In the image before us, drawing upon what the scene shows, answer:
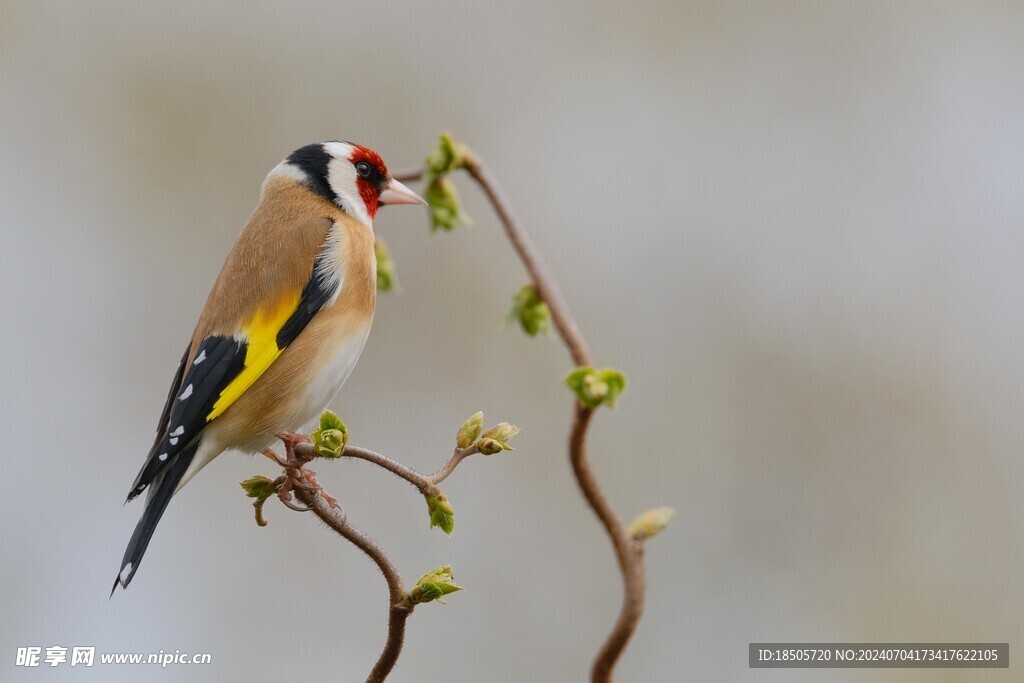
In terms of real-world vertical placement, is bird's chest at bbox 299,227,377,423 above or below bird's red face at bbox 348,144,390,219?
below

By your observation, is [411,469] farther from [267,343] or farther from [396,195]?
[396,195]

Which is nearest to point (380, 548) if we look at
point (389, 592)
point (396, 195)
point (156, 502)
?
point (389, 592)

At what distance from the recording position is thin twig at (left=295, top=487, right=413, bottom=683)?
49.1 inches

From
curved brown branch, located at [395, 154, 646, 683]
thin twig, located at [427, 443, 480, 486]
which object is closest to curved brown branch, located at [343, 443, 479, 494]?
thin twig, located at [427, 443, 480, 486]

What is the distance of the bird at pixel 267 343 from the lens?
2738 millimetres

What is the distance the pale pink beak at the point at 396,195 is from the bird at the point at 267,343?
0.08 metres

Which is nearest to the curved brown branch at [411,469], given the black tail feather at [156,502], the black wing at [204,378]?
the black tail feather at [156,502]

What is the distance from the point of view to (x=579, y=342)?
99 cm

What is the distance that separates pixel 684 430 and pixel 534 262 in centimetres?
447

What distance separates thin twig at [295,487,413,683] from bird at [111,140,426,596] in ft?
4.19

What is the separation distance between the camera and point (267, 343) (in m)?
2.88

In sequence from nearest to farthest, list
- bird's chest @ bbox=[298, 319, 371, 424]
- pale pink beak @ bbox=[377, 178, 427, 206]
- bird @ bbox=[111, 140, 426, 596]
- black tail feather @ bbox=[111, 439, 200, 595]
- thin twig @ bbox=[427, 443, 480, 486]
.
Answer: thin twig @ bbox=[427, 443, 480, 486] < black tail feather @ bbox=[111, 439, 200, 595] < bird @ bbox=[111, 140, 426, 596] < bird's chest @ bbox=[298, 319, 371, 424] < pale pink beak @ bbox=[377, 178, 427, 206]

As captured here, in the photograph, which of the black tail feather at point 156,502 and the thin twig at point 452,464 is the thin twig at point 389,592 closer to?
the thin twig at point 452,464

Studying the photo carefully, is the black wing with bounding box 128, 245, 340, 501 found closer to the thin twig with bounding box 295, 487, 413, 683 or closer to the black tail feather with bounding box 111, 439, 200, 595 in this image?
the black tail feather with bounding box 111, 439, 200, 595
